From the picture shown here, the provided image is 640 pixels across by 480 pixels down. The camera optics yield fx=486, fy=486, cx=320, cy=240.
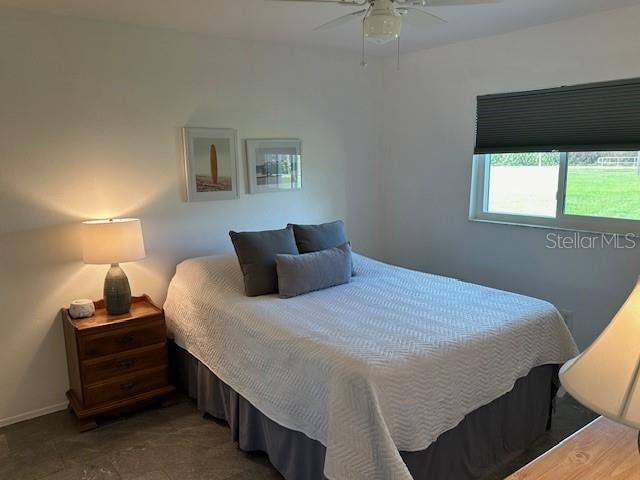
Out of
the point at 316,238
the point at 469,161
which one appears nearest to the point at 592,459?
the point at 316,238

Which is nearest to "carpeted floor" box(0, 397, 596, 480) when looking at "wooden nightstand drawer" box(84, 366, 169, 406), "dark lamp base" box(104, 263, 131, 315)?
"wooden nightstand drawer" box(84, 366, 169, 406)

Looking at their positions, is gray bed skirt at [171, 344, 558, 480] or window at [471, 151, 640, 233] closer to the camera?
gray bed skirt at [171, 344, 558, 480]

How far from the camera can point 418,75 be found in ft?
12.5

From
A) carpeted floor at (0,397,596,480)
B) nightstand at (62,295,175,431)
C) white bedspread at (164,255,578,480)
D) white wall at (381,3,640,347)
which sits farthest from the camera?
white wall at (381,3,640,347)

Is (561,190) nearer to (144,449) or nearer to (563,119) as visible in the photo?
(563,119)

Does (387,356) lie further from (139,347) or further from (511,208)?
(511,208)

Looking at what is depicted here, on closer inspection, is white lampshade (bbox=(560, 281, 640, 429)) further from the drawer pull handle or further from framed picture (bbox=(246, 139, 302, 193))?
framed picture (bbox=(246, 139, 302, 193))

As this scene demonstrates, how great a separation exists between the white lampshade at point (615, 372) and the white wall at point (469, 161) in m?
2.23

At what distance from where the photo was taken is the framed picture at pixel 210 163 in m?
3.15

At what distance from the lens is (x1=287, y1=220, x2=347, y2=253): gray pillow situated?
10.1 feet

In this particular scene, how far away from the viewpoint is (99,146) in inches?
112

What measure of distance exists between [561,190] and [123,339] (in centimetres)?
284

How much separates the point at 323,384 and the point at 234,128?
2014 millimetres

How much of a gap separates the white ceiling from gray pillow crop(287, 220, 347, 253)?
1249mm
